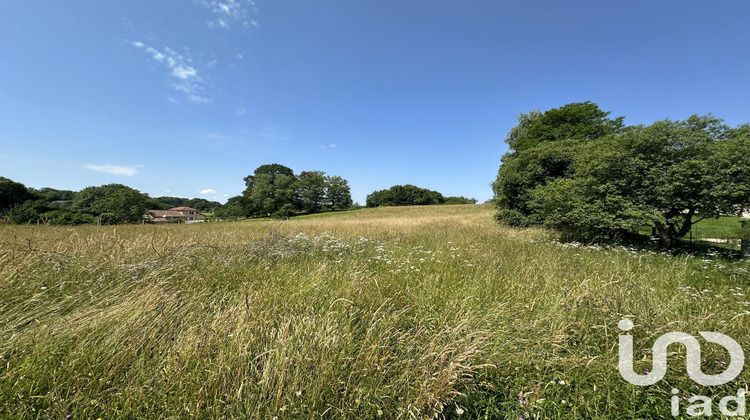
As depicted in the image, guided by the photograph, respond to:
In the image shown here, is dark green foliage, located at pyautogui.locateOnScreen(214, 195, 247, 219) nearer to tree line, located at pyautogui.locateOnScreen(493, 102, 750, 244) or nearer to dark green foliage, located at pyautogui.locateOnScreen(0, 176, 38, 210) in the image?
dark green foliage, located at pyautogui.locateOnScreen(0, 176, 38, 210)

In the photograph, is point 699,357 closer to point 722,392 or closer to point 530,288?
point 722,392

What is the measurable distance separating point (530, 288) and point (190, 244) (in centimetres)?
669

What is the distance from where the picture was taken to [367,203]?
8569cm

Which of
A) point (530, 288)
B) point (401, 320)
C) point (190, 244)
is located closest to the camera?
point (401, 320)

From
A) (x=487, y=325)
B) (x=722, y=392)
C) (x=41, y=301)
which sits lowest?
(x=722, y=392)

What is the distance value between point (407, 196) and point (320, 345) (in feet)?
246

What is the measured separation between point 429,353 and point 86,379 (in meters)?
2.61

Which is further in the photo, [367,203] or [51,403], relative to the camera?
[367,203]

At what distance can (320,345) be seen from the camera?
6.78 feet

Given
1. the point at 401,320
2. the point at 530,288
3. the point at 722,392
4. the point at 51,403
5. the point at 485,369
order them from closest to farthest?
1. the point at 51,403
2. the point at 722,392
3. the point at 485,369
4. the point at 401,320
5. the point at 530,288

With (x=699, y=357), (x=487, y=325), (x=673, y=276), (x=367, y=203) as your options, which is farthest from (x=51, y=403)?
(x=367, y=203)

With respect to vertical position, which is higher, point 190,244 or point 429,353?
point 190,244

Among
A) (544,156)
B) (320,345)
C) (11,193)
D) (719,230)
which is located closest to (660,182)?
(544,156)

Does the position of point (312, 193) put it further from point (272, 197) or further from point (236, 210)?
point (236, 210)
